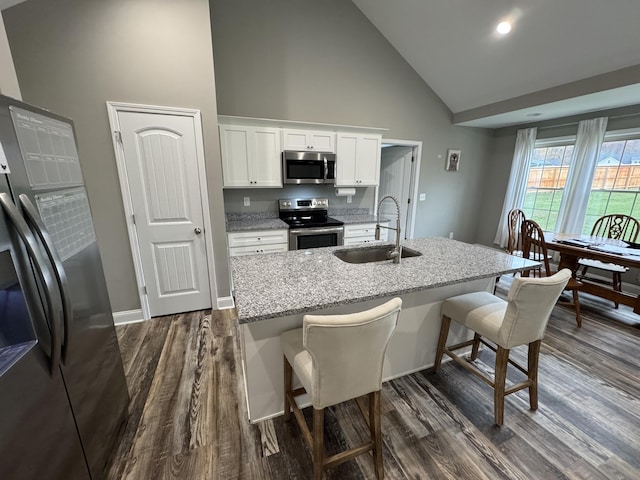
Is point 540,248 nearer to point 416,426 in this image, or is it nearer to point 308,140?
point 416,426

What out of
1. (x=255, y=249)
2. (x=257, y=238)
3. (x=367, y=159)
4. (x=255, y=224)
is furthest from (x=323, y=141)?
(x=255, y=249)

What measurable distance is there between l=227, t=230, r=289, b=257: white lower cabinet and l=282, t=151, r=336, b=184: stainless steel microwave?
0.72 m

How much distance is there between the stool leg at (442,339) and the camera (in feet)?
6.38

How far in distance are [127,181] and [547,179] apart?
6081 mm

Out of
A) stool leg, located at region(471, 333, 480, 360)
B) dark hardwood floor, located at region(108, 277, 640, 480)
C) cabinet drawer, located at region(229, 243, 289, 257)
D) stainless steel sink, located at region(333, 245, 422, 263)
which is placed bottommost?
dark hardwood floor, located at region(108, 277, 640, 480)

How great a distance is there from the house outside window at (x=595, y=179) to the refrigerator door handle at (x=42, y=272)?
230 inches

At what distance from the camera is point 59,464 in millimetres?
994

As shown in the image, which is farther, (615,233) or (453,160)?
(453,160)

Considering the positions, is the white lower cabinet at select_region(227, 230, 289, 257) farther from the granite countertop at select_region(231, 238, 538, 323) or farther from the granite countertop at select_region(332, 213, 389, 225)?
the granite countertop at select_region(231, 238, 538, 323)

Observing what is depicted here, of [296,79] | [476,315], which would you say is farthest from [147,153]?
[476,315]

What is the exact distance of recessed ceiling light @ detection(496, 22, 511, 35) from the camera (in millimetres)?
2943

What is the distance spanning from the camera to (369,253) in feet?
7.22

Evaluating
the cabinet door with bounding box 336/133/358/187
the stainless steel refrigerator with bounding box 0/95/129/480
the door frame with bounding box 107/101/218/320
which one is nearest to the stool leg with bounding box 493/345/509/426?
the stainless steel refrigerator with bounding box 0/95/129/480

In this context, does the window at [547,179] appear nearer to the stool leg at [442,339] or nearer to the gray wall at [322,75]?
the gray wall at [322,75]
